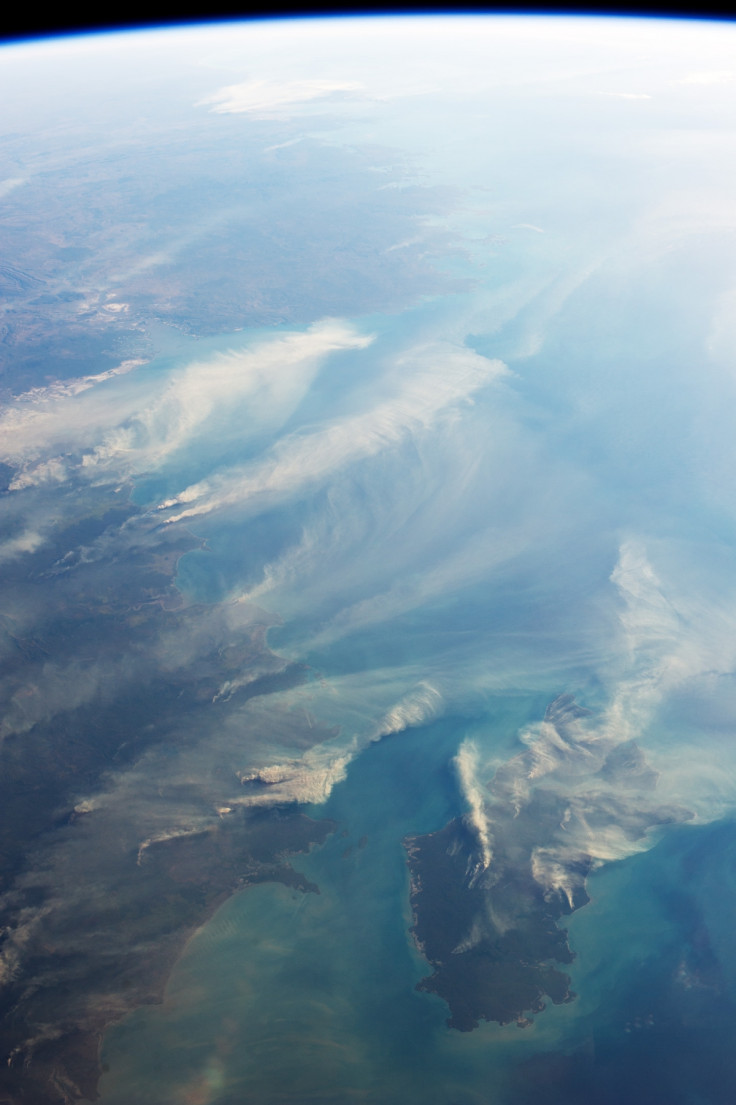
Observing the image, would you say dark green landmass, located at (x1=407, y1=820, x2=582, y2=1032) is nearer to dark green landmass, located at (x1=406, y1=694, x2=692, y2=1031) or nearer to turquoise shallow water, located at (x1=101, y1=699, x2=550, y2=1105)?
dark green landmass, located at (x1=406, y1=694, x2=692, y2=1031)

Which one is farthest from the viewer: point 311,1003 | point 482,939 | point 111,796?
point 111,796

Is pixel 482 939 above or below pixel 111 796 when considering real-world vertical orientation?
below

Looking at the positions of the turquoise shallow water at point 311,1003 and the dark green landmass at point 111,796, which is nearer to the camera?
the turquoise shallow water at point 311,1003

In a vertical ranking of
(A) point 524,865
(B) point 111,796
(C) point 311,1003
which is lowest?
(C) point 311,1003

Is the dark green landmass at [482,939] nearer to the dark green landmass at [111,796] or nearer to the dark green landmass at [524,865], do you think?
the dark green landmass at [524,865]

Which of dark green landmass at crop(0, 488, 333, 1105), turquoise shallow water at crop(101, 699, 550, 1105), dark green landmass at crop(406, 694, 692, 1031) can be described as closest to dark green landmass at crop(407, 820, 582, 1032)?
dark green landmass at crop(406, 694, 692, 1031)

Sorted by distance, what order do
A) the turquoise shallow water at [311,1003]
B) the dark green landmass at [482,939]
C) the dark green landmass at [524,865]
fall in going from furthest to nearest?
the dark green landmass at [524,865]
the dark green landmass at [482,939]
the turquoise shallow water at [311,1003]

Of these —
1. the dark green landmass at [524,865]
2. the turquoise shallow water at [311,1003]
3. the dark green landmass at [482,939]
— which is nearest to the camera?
the turquoise shallow water at [311,1003]

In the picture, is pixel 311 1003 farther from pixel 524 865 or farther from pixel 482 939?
pixel 524 865

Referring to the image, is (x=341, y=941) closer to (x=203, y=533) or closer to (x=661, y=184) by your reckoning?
(x=203, y=533)

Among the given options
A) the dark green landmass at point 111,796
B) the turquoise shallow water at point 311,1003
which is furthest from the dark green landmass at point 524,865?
the dark green landmass at point 111,796

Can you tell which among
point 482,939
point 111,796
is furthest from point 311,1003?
point 111,796

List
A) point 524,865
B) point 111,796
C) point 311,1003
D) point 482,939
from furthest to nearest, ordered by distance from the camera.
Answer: point 111,796
point 524,865
point 482,939
point 311,1003
